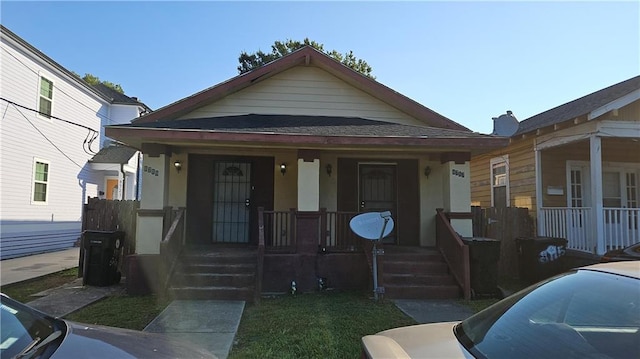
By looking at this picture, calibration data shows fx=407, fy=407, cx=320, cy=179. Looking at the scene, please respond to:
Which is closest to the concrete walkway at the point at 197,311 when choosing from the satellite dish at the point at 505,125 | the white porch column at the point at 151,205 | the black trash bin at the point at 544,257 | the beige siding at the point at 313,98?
the white porch column at the point at 151,205

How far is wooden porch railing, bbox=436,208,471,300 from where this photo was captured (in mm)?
7342

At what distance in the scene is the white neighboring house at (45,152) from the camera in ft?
38.8

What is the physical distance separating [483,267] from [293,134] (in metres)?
4.28

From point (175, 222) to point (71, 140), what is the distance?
9973mm

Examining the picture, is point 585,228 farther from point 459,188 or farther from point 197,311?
point 197,311

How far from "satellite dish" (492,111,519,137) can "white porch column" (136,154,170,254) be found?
7469mm

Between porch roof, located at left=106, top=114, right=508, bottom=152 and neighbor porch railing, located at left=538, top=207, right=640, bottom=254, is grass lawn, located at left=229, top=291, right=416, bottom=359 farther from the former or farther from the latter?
neighbor porch railing, located at left=538, top=207, right=640, bottom=254

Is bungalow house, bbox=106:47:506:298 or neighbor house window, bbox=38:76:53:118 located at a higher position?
neighbor house window, bbox=38:76:53:118

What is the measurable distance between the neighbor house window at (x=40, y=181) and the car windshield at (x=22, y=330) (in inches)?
511

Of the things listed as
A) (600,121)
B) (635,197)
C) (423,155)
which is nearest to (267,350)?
(423,155)

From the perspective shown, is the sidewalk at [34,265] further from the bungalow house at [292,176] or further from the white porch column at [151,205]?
the bungalow house at [292,176]

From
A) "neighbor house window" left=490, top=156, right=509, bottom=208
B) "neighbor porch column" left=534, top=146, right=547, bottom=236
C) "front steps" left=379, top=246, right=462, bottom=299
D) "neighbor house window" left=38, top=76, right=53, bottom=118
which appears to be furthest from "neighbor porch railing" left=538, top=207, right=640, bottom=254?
"neighbor house window" left=38, top=76, right=53, bottom=118

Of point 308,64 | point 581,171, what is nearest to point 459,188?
point 308,64

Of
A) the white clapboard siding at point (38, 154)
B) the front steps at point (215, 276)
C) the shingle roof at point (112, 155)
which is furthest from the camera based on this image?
the shingle roof at point (112, 155)
